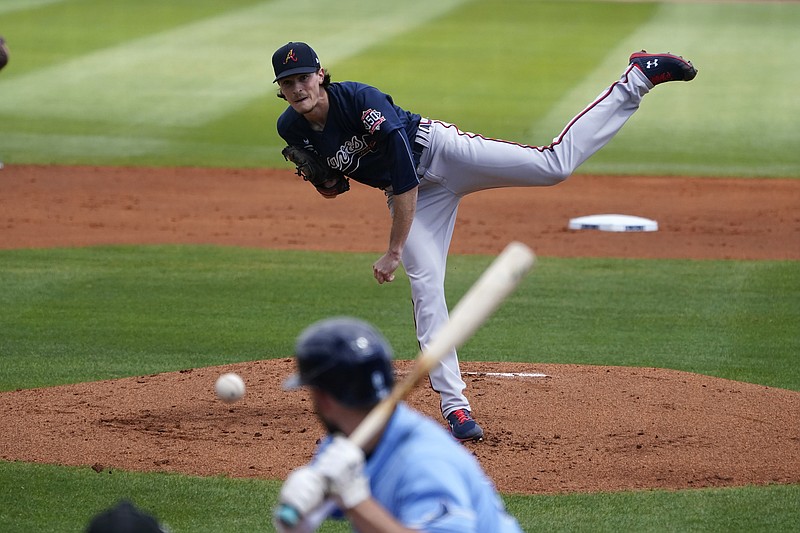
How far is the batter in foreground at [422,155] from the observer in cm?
661

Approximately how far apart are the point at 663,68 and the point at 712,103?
17822 millimetres

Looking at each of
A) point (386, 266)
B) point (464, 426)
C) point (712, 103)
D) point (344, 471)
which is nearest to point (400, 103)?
point (712, 103)

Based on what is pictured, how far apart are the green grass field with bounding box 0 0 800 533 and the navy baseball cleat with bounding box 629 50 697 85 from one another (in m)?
2.24

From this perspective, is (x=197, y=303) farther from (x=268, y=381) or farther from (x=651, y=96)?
(x=651, y=96)

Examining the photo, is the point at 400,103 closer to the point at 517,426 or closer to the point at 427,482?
the point at 517,426

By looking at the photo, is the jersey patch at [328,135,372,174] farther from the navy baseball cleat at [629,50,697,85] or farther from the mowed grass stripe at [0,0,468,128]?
the mowed grass stripe at [0,0,468,128]

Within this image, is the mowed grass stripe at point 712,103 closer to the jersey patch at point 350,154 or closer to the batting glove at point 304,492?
the jersey patch at point 350,154

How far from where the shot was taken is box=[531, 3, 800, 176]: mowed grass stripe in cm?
1972

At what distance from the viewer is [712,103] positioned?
24.3m

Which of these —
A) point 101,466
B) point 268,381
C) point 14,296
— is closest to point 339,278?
point 14,296

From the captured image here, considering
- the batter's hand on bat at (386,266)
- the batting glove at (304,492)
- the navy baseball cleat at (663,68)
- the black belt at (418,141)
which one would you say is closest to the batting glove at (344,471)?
the batting glove at (304,492)

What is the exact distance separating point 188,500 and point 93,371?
2870 millimetres

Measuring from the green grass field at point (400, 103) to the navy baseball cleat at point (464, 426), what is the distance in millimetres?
933

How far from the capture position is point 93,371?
8547mm
